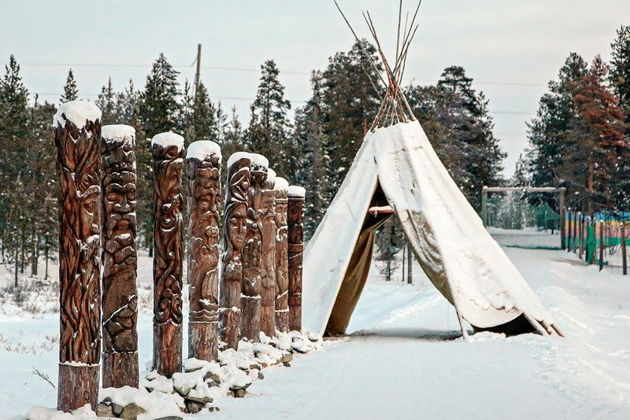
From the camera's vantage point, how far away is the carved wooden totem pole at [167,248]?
337 inches

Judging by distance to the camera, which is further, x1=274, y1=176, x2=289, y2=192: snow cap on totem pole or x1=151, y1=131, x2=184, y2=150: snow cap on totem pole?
x1=274, y1=176, x2=289, y2=192: snow cap on totem pole

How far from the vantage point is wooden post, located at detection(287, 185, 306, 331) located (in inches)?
541

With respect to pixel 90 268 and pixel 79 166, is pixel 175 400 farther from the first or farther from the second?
pixel 79 166

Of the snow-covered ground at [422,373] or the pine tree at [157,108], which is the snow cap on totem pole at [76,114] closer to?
the snow-covered ground at [422,373]

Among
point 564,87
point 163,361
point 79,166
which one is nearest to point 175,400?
point 163,361

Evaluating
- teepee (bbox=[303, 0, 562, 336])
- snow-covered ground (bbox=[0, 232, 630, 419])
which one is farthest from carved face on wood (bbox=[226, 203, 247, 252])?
teepee (bbox=[303, 0, 562, 336])

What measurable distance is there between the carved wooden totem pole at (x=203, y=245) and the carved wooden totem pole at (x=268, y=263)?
95.9 inches

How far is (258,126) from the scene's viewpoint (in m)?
49.0

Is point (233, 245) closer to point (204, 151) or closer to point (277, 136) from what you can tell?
point (204, 151)

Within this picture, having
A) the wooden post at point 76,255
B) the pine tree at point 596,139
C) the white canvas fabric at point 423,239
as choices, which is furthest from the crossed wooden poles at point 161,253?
the pine tree at point 596,139

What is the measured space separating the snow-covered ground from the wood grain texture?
0.70 meters

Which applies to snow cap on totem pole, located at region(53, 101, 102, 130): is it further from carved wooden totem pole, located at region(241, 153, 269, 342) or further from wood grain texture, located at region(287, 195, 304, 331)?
wood grain texture, located at region(287, 195, 304, 331)

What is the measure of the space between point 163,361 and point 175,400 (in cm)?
57

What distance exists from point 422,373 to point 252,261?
247 cm
